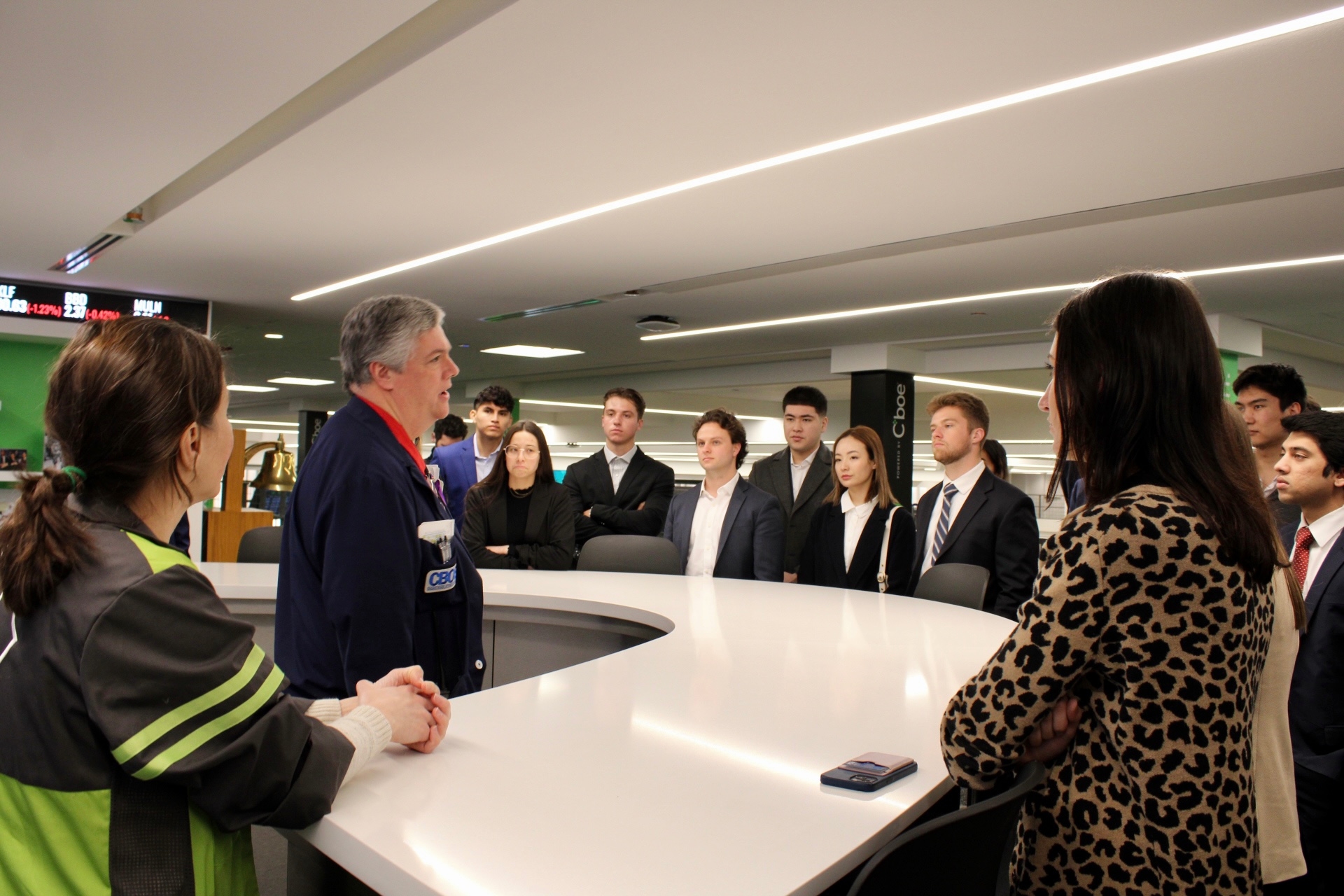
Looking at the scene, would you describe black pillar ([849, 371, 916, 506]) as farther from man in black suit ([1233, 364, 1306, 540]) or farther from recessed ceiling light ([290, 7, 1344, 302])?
man in black suit ([1233, 364, 1306, 540])

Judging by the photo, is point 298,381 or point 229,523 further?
point 298,381

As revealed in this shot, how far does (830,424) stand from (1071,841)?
17574 mm

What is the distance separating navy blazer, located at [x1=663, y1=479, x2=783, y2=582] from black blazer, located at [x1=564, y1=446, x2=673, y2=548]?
2.74ft

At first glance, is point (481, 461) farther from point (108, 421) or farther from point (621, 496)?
point (108, 421)

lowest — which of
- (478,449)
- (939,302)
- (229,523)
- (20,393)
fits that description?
(229,523)

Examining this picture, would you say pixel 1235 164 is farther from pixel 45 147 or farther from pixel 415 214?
pixel 45 147

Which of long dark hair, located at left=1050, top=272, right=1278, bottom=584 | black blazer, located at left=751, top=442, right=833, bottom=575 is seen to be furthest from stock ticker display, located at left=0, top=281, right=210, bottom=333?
long dark hair, located at left=1050, top=272, right=1278, bottom=584

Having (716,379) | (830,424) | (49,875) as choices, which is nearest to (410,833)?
(49,875)

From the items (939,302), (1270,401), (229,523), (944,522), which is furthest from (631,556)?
(229,523)

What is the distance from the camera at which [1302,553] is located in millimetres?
2656

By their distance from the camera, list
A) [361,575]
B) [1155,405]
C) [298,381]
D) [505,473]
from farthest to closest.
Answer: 1. [298,381]
2. [505,473]
3. [361,575]
4. [1155,405]

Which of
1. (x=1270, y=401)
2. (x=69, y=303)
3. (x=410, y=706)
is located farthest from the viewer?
(x=69, y=303)

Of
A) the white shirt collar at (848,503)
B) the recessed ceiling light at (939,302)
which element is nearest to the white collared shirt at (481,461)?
the white shirt collar at (848,503)

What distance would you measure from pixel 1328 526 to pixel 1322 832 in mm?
888
